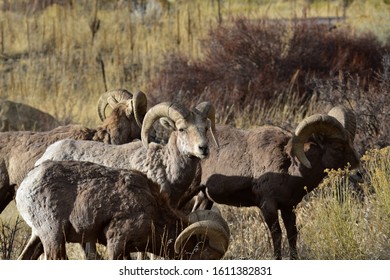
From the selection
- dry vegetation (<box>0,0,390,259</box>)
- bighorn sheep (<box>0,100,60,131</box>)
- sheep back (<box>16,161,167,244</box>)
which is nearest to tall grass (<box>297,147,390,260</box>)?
dry vegetation (<box>0,0,390,259</box>)

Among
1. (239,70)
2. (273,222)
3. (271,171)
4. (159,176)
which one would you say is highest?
(159,176)

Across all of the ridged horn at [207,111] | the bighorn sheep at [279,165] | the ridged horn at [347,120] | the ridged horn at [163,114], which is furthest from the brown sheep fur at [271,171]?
the ridged horn at [163,114]

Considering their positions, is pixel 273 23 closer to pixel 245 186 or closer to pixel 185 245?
pixel 245 186

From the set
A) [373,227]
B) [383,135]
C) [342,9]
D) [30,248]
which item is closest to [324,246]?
[373,227]

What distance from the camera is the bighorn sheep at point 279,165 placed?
12.6 meters

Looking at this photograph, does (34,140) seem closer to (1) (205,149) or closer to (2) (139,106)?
(2) (139,106)

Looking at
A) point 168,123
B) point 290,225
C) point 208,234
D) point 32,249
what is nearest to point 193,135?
point 168,123

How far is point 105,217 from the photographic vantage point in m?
10.6

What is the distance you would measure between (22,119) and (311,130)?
832cm

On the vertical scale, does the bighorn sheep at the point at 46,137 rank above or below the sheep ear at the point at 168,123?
below

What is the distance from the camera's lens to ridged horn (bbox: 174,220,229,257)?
416 inches

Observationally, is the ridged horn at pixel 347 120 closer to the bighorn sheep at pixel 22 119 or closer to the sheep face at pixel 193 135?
the sheep face at pixel 193 135

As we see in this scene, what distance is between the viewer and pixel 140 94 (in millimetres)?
13898

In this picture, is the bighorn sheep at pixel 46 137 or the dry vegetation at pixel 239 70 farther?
the bighorn sheep at pixel 46 137
